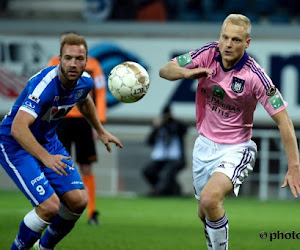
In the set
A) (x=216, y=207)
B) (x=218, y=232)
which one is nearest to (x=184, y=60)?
(x=216, y=207)

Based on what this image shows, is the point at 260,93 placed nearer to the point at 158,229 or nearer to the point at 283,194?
the point at 158,229

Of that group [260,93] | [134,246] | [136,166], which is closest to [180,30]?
[136,166]

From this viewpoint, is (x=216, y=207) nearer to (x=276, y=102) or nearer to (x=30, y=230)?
(x=276, y=102)

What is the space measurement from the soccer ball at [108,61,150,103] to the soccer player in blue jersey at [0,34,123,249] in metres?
0.24

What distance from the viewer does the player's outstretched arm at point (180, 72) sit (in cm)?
623

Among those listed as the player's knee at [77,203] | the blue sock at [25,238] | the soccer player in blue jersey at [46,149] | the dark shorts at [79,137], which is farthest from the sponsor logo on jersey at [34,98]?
the dark shorts at [79,137]

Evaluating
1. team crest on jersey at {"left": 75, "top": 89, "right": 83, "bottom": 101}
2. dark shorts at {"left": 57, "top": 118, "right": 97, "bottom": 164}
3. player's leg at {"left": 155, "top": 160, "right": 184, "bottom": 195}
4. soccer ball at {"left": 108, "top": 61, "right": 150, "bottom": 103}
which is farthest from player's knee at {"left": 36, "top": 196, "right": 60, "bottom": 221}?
player's leg at {"left": 155, "top": 160, "right": 184, "bottom": 195}

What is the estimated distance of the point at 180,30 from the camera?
16.9 m

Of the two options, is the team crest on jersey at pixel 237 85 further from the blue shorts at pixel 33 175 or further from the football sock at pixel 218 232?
the blue shorts at pixel 33 175

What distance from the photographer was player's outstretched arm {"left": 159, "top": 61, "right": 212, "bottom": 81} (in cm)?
623

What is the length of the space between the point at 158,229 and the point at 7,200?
4739 millimetres

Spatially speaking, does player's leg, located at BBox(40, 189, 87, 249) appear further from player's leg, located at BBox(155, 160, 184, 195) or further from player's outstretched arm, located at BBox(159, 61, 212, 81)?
player's leg, located at BBox(155, 160, 184, 195)

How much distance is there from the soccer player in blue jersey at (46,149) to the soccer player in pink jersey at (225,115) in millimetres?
772

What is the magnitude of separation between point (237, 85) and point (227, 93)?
0.35ft
